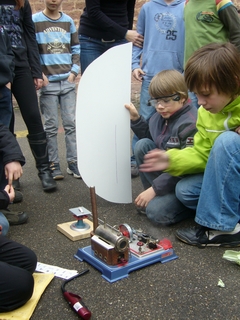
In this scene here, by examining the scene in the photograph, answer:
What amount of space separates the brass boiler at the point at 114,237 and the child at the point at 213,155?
0.39m

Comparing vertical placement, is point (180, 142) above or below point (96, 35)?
below

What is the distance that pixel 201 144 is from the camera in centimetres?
225

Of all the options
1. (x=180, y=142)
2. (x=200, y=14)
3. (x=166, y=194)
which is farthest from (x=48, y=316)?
(x=200, y=14)

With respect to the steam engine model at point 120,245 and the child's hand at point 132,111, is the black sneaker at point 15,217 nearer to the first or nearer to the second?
the steam engine model at point 120,245

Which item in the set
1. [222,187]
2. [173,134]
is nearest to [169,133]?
[173,134]

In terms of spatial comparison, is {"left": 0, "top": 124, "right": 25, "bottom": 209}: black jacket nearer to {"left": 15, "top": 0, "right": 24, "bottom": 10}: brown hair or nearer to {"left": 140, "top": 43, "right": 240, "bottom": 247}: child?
{"left": 140, "top": 43, "right": 240, "bottom": 247}: child

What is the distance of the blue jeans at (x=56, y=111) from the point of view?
3301mm

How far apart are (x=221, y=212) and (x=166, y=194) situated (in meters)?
0.44

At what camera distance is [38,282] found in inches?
70.4

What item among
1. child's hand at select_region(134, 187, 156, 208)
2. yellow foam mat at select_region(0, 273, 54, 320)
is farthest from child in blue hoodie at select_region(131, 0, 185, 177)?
yellow foam mat at select_region(0, 273, 54, 320)

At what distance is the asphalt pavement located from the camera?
1.61 metres

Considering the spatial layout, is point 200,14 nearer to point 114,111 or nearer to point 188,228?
point 114,111

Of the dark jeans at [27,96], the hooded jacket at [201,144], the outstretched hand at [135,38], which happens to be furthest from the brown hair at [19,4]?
the hooded jacket at [201,144]

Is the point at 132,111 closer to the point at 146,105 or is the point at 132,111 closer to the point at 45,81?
the point at 146,105
